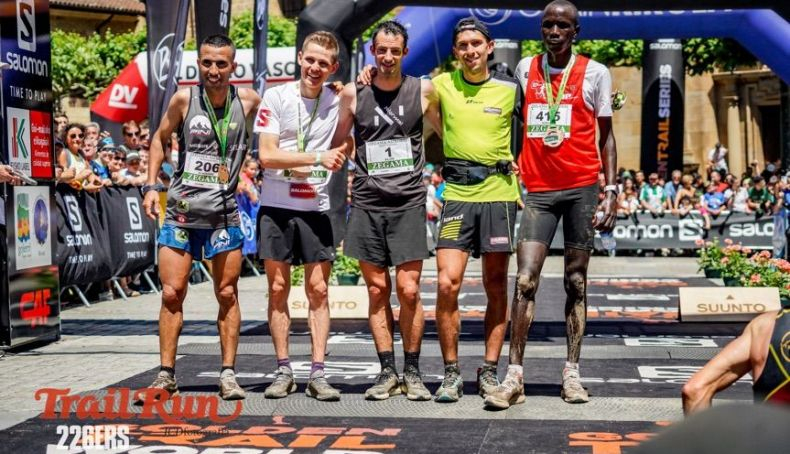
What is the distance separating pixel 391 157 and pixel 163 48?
4635 millimetres

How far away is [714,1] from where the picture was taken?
413 inches

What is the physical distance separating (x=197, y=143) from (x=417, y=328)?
1.62m

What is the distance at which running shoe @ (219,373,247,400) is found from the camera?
6398 mm

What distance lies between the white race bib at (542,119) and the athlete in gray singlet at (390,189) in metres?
0.52

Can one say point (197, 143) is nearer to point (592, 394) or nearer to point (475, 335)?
point (592, 394)

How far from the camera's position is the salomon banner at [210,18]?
1070 centimetres

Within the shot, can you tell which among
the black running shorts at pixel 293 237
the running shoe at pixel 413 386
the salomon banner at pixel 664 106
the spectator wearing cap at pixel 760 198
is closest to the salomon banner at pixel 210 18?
the black running shorts at pixel 293 237

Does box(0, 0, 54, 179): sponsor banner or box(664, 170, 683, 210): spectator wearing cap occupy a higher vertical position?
box(0, 0, 54, 179): sponsor banner

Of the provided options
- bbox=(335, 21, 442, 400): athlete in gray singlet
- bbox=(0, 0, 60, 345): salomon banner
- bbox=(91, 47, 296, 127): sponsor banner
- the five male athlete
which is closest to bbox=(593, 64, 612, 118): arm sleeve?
the five male athlete

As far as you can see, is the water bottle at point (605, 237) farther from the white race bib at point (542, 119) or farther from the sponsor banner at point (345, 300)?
the sponsor banner at point (345, 300)

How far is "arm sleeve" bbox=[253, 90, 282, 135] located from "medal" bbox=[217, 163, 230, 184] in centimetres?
28

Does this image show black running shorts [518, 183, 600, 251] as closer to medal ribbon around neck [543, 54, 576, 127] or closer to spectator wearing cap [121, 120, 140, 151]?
medal ribbon around neck [543, 54, 576, 127]

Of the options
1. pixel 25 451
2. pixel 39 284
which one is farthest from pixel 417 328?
pixel 39 284

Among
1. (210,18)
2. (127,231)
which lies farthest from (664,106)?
(210,18)
